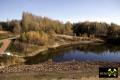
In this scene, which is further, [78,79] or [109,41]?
[109,41]

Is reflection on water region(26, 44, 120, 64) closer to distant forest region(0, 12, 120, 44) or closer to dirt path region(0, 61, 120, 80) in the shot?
dirt path region(0, 61, 120, 80)

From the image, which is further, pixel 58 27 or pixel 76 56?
pixel 58 27

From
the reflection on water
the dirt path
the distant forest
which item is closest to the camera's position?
the dirt path

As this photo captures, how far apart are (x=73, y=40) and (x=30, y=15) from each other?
27447mm

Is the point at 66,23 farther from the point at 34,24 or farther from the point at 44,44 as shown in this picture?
the point at 44,44

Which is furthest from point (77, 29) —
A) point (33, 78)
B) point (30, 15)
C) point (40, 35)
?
point (33, 78)

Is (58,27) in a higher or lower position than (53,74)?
higher

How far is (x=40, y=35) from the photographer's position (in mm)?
66938

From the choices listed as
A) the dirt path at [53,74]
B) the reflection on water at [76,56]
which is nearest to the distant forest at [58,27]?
the reflection on water at [76,56]

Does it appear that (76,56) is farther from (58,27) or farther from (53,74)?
(58,27)

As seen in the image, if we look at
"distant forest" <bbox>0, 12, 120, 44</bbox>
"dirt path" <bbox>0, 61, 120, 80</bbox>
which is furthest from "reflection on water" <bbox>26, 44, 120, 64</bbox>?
"distant forest" <bbox>0, 12, 120, 44</bbox>

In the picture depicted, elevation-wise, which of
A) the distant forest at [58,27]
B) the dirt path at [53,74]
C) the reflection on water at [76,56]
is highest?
the distant forest at [58,27]

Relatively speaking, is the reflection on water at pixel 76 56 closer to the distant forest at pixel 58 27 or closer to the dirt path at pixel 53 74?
the dirt path at pixel 53 74

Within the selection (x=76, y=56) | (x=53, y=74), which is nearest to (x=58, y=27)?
(x=76, y=56)
